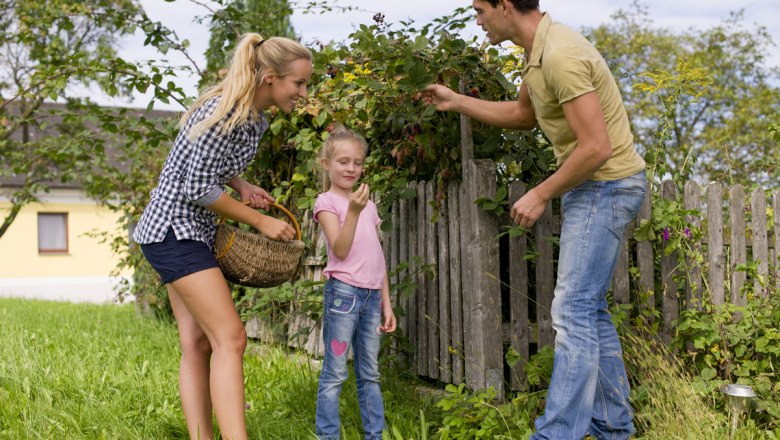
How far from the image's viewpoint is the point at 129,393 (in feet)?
15.2

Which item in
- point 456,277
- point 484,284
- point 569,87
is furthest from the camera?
point 456,277

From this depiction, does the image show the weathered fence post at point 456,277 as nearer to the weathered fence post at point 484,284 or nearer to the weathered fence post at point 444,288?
the weathered fence post at point 444,288

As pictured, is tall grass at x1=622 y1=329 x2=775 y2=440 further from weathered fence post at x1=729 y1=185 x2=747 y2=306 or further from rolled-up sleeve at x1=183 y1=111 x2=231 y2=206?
rolled-up sleeve at x1=183 y1=111 x2=231 y2=206

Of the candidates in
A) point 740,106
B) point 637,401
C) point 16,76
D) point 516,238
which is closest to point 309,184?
point 516,238

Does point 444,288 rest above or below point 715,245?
below

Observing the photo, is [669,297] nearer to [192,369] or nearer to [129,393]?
[192,369]

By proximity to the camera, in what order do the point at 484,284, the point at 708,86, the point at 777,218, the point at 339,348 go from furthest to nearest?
the point at 708,86
the point at 777,218
the point at 484,284
the point at 339,348

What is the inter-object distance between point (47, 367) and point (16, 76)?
11.6 metres

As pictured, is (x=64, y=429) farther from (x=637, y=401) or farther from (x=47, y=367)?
(x=637, y=401)

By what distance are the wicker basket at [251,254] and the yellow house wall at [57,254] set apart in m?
20.2

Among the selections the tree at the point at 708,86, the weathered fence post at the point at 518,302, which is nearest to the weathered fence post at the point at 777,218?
the weathered fence post at the point at 518,302

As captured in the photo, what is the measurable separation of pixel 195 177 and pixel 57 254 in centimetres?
2203

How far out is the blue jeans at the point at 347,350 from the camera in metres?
3.50

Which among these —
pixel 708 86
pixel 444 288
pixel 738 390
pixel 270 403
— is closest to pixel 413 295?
pixel 444 288
